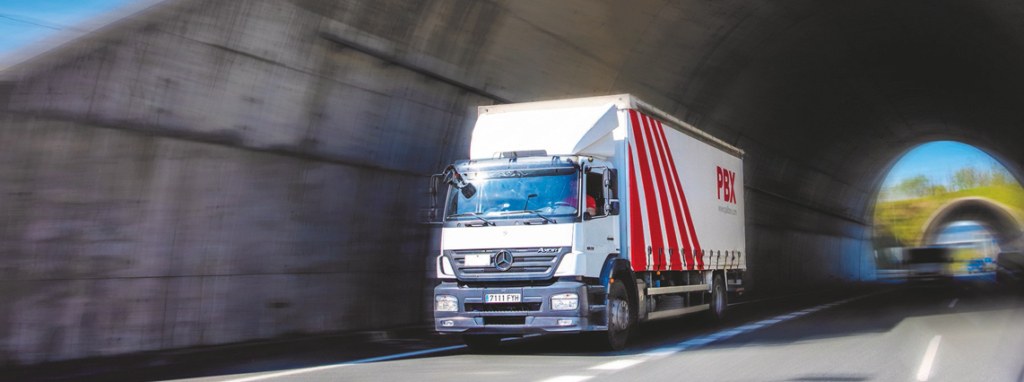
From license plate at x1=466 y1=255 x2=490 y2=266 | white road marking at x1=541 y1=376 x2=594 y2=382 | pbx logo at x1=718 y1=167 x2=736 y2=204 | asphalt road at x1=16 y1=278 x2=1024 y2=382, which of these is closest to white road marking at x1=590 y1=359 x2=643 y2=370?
asphalt road at x1=16 y1=278 x2=1024 y2=382

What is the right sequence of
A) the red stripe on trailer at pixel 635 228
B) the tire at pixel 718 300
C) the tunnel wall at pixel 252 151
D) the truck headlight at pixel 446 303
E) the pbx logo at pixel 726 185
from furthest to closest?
1. the pbx logo at pixel 726 185
2. the tire at pixel 718 300
3. the red stripe on trailer at pixel 635 228
4. the truck headlight at pixel 446 303
5. the tunnel wall at pixel 252 151

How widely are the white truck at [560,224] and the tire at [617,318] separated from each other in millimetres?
21

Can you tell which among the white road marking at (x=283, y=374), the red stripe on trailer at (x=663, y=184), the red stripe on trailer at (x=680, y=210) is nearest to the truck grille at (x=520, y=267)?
the white road marking at (x=283, y=374)

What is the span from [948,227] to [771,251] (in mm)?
57382

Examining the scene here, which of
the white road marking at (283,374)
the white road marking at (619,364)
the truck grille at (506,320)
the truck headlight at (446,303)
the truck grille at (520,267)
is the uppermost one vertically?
the truck grille at (520,267)

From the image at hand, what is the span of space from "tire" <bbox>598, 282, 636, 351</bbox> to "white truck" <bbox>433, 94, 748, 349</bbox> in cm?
2

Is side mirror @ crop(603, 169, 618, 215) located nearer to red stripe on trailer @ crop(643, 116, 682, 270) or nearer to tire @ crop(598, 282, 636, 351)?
tire @ crop(598, 282, 636, 351)

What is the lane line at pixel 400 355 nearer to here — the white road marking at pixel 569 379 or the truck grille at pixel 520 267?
the truck grille at pixel 520 267

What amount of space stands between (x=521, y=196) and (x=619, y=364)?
8.21ft

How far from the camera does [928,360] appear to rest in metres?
10.4

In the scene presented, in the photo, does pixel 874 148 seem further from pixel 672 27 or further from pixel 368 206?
pixel 368 206

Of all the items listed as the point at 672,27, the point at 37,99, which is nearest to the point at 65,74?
the point at 37,99

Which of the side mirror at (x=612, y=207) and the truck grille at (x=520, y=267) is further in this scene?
the side mirror at (x=612, y=207)

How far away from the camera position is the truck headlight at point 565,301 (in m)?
11.1
